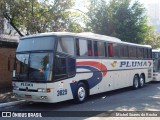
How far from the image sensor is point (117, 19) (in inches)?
A: 961

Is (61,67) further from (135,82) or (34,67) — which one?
(135,82)

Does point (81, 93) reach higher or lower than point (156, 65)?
lower

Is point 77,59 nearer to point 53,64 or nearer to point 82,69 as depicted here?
point 82,69

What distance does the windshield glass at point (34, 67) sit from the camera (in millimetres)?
11066

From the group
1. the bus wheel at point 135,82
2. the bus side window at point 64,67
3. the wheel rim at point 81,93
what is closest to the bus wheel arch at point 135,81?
the bus wheel at point 135,82

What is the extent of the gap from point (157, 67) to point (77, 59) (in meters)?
12.4

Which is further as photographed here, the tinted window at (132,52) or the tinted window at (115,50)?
the tinted window at (132,52)

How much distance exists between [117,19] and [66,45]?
1330cm

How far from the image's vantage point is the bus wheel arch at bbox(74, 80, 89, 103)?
12.4 metres

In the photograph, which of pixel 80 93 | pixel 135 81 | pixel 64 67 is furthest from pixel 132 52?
pixel 64 67

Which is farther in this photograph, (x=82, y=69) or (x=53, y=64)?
(x=82, y=69)

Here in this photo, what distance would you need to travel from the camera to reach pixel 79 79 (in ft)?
41.1

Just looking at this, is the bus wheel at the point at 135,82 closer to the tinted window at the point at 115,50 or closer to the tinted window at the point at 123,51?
the tinted window at the point at 123,51

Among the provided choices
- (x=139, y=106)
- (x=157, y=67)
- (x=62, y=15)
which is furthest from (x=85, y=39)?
(x=157, y=67)
